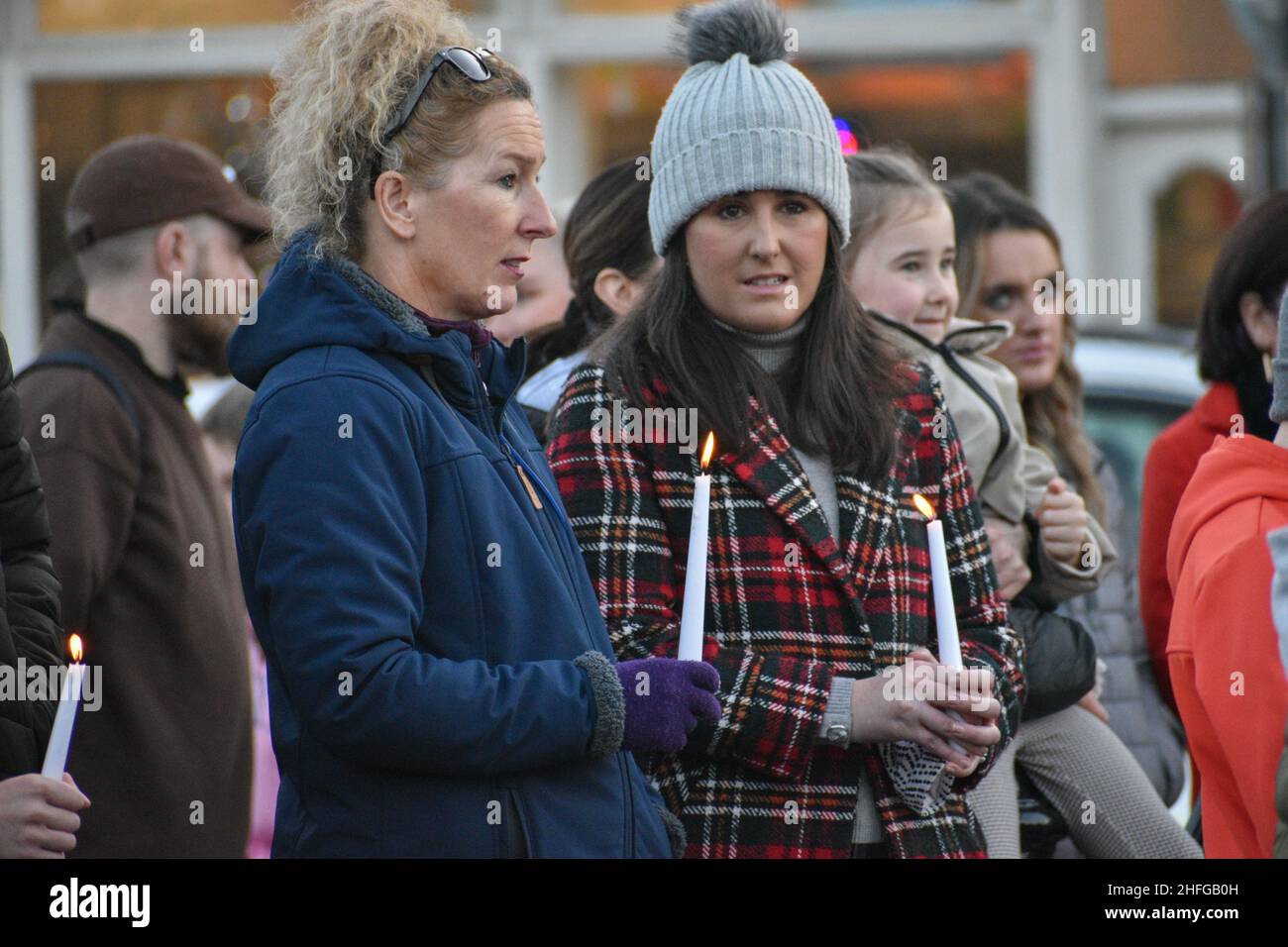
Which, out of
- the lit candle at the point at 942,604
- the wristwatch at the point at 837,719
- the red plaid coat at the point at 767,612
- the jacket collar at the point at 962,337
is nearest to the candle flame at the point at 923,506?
the lit candle at the point at 942,604

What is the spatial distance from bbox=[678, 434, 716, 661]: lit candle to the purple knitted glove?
37mm

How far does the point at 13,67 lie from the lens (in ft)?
33.1

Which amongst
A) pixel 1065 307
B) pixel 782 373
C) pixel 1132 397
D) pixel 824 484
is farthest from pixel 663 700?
pixel 1132 397

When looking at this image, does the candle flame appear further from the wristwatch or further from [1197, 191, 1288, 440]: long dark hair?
[1197, 191, 1288, 440]: long dark hair

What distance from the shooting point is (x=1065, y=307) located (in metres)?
4.52

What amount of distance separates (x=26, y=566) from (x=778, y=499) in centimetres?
116

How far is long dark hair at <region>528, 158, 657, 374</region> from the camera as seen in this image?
3.97 m

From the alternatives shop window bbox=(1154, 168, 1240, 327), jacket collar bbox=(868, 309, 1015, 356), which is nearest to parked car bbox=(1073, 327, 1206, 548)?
jacket collar bbox=(868, 309, 1015, 356)

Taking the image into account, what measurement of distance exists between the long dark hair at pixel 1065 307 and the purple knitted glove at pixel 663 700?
2.05 metres

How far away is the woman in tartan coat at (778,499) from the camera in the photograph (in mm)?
2812

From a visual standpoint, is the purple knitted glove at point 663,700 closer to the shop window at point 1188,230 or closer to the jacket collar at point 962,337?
the jacket collar at point 962,337
